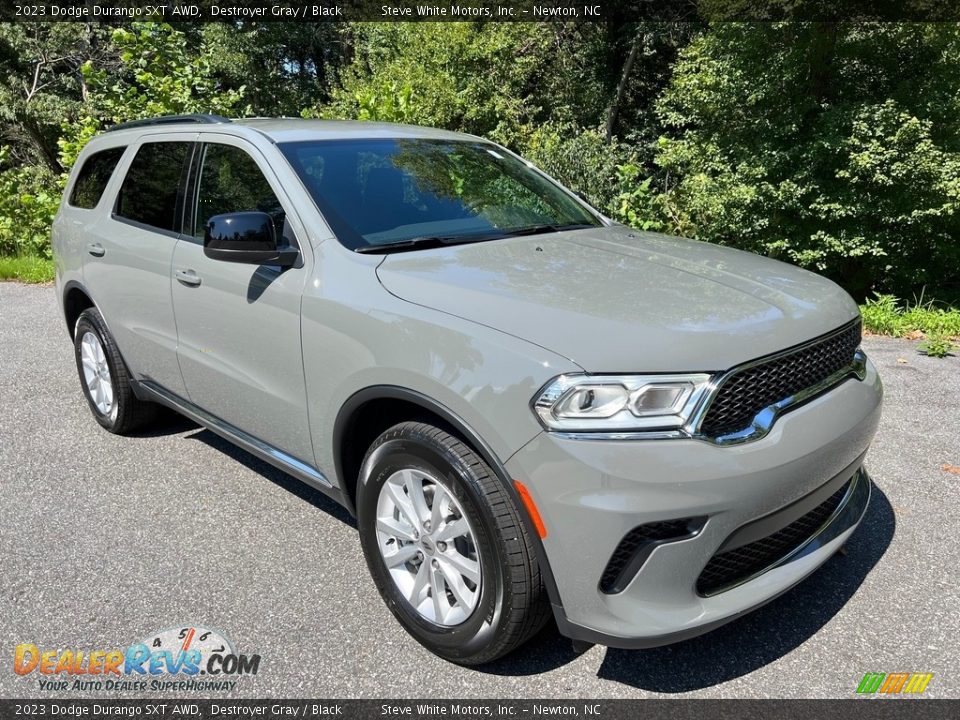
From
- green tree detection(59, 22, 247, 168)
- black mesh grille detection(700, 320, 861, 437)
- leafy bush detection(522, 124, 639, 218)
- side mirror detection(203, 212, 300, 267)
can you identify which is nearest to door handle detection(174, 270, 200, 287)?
side mirror detection(203, 212, 300, 267)

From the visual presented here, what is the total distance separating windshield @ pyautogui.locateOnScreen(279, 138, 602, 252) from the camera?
10.0 ft

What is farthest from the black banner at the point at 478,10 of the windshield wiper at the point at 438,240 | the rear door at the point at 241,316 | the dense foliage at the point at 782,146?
the rear door at the point at 241,316

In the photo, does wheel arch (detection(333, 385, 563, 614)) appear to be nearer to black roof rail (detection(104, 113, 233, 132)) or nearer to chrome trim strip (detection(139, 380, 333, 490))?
chrome trim strip (detection(139, 380, 333, 490))

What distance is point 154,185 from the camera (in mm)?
4016

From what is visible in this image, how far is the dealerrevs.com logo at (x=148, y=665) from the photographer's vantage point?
254cm

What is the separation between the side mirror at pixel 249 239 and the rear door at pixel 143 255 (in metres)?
0.90

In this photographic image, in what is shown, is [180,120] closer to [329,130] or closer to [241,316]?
[329,130]

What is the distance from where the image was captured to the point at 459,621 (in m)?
2.49

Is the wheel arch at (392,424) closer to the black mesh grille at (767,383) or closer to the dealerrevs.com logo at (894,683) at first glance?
the black mesh grille at (767,383)

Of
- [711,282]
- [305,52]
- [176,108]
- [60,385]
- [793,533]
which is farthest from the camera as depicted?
[305,52]

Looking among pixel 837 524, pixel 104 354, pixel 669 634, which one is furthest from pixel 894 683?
pixel 104 354

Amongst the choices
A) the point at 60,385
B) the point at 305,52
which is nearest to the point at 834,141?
the point at 60,385

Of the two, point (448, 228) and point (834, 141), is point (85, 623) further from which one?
point (834, 141)

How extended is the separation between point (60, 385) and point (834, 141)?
26.6 ft
